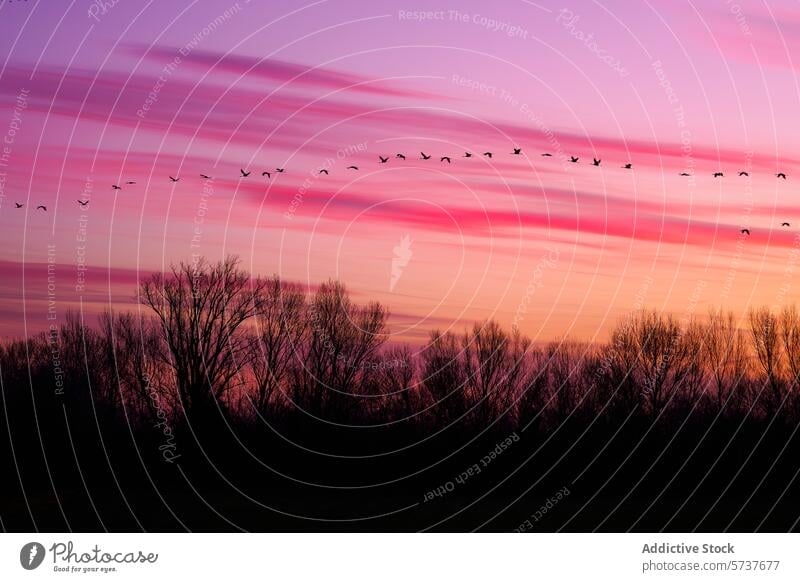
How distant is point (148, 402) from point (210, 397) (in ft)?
12.3
